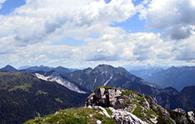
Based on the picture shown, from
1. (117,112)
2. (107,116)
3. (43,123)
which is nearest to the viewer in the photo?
(43,123)

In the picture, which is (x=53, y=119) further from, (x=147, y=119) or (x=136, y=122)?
(x=147, y=119)

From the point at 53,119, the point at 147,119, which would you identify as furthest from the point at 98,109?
the point at 147,119

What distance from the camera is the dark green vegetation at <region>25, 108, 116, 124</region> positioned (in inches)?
4614

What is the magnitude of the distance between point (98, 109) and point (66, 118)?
21.7 m

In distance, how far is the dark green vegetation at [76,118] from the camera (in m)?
117

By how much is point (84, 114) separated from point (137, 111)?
74924mm

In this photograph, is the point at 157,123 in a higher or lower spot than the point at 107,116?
lower

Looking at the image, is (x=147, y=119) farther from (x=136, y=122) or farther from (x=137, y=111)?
(x=136, y=122)

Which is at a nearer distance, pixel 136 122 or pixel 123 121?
pixel 123 121

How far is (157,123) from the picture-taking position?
195 metres

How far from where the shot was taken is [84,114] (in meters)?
128

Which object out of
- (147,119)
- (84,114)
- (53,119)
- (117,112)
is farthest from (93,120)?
(147,119)

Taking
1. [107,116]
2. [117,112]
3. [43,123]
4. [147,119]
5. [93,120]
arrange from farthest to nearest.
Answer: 1. [147,119]
2. [117,112]
3. [107,116]
4. [93,120]
5. [43,123]

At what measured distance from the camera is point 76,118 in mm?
120375
